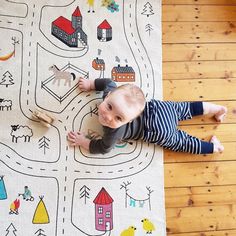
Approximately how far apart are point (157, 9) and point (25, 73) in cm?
51

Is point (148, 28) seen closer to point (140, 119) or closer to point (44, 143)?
point (140, 119)

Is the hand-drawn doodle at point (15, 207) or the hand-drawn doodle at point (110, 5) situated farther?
the hand-drawn doodle at point (110, 5)

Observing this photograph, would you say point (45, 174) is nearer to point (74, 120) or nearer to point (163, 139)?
point (74, 120)

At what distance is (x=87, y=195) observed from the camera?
1.08 metres

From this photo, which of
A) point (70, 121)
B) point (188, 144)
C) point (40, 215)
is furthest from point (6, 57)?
point (188, 144)

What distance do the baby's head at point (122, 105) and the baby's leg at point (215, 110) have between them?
296 millimetres

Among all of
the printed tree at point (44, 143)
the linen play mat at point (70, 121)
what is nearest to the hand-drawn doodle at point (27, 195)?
the linen play mat at point (70, 121)

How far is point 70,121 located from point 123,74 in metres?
0.23

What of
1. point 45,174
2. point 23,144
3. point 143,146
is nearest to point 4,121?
point 23,144

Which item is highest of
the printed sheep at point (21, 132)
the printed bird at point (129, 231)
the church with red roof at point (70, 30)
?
the church with red roof at point (70, 30)

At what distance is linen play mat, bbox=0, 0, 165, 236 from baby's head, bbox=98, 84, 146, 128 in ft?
0.51

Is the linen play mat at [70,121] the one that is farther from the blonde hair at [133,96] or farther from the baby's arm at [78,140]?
the blonde hair at [133,96]

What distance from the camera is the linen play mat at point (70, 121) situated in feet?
3.47

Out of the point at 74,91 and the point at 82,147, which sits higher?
the point at 74,91
